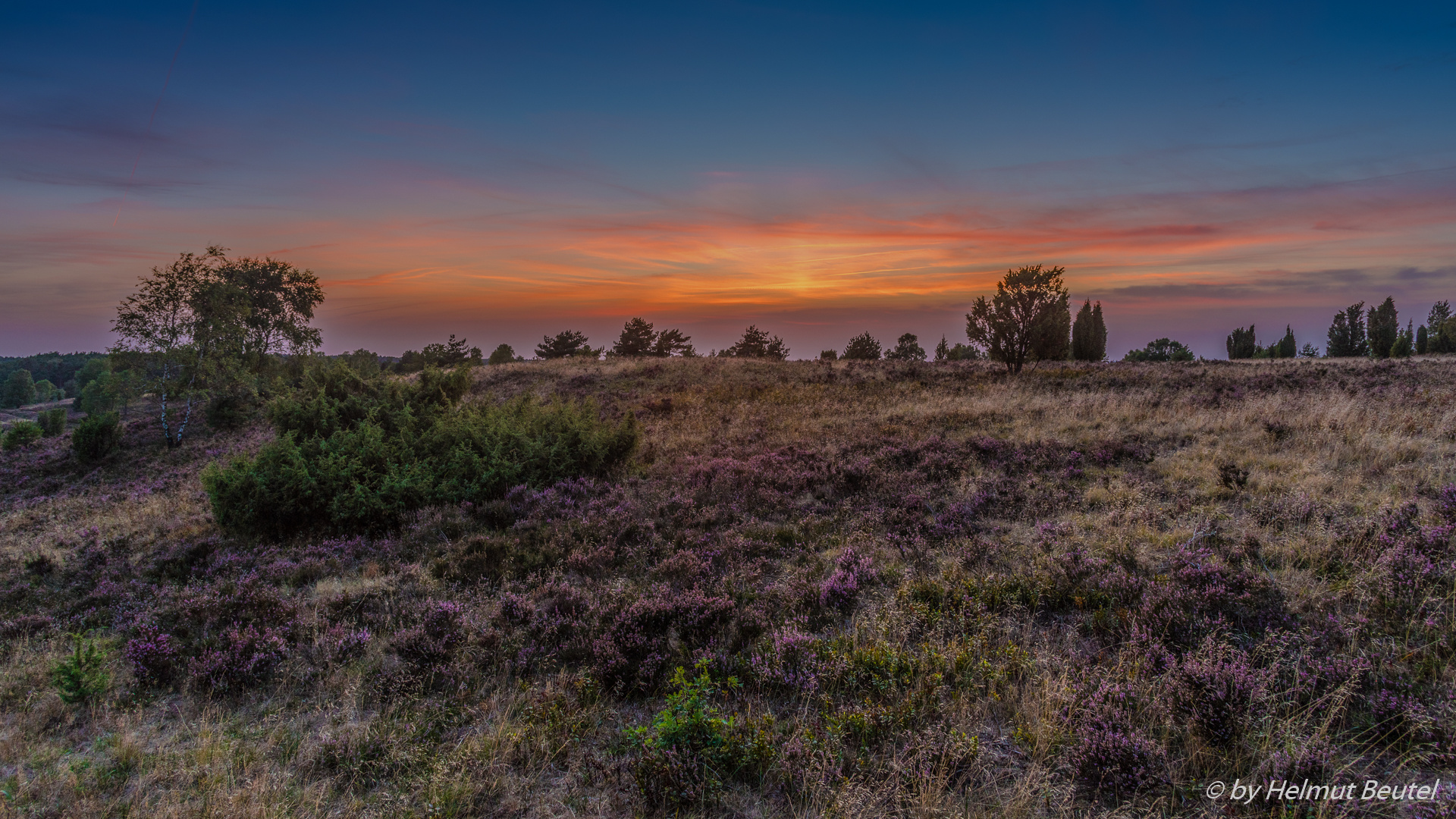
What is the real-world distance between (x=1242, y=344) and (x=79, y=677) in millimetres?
94138

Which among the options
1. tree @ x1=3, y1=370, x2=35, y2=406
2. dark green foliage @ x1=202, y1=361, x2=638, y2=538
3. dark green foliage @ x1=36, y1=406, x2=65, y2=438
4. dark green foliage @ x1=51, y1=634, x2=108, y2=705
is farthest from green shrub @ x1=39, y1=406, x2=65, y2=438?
tree @ x1=3, y1=370, x2=35, y2=406

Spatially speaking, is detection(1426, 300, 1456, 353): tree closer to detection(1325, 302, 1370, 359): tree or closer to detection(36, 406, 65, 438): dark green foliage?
detection(1325, 302, 1370, 359): tree

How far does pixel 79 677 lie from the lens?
476 centimetres

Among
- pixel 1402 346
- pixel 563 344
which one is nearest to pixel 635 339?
pixel 563 344

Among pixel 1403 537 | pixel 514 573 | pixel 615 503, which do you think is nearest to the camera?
pixel 1403 537

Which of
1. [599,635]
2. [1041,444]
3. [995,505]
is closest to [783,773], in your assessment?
[599,635]

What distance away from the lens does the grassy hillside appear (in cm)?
354

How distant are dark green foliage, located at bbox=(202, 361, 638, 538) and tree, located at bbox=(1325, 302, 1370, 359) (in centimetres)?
7490

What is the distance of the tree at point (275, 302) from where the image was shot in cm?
3966

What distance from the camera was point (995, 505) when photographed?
8656 mm

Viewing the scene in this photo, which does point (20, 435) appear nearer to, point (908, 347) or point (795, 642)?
point (795, 642)

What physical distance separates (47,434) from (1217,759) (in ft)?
191

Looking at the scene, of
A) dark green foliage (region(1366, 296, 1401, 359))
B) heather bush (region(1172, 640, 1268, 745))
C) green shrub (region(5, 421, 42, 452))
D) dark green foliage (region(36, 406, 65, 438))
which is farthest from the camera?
dark green foliage (region(1366, 296, 1401, 359))

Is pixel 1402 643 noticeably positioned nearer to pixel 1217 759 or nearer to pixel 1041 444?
pixel 1217 759
